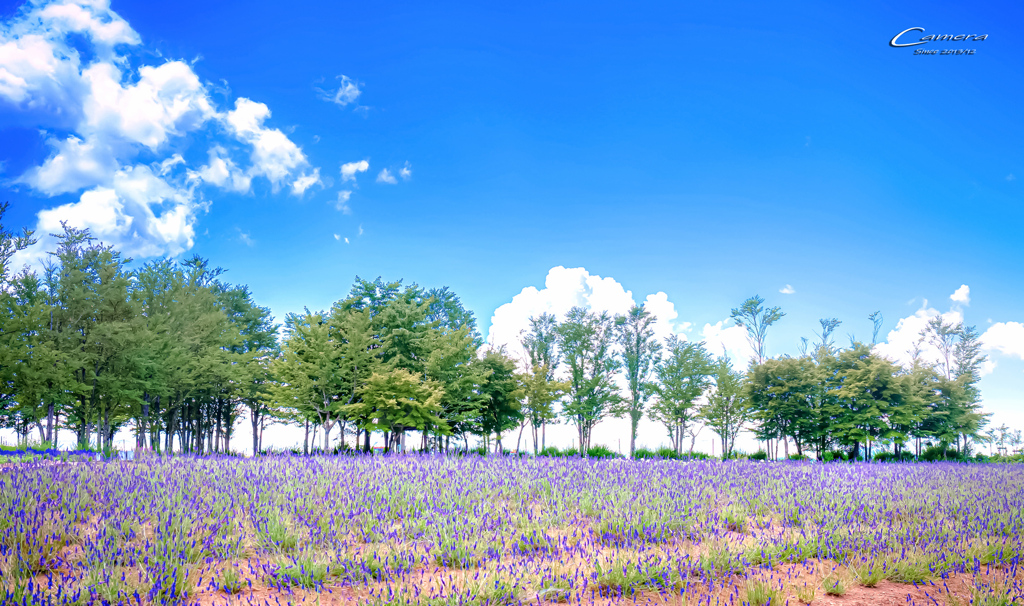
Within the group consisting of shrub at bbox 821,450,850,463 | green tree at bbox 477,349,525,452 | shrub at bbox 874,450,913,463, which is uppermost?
green tree at bbox 477,349,525,452

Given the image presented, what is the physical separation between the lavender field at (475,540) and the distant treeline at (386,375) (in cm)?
1594

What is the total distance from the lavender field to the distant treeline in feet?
52.3

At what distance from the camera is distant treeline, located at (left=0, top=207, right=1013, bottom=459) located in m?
24.5

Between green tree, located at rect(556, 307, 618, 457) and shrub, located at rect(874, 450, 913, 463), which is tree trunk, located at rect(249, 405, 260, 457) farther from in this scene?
shrub, located at rect(874, 450, 913, 463)

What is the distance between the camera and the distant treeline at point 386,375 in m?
24.5

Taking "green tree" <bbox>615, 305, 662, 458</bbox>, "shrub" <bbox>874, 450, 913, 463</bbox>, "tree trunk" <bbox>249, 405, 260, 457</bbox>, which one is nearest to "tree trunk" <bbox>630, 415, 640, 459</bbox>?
"green tree" <bbox>615, 305, 662, 458</bbox>

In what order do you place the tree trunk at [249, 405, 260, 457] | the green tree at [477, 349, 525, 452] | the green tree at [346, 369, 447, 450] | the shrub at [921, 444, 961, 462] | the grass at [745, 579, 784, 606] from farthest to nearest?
the tree trunk at [249, 405, 260, 457], the shrub at [921, 444, 961, 462], the green tree at [477, 349, 525, 452], the green tree at [346, 369, 447, 450], the grass at [745, 579, 784, 606]

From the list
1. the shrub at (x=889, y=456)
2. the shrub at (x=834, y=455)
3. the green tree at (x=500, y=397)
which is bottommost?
the shrub at (x=889, y=456)

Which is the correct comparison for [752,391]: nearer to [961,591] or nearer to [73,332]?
[961,591]

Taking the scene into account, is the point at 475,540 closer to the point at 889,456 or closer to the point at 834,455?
the point at 834,455

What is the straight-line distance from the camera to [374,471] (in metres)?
8.09

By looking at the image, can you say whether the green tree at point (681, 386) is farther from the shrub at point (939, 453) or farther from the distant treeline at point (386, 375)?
the shrub at point (939, 453)

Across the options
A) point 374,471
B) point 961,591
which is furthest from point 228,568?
point 961,591

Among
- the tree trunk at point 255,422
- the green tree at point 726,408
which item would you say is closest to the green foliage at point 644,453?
the green tree at point 726,408
